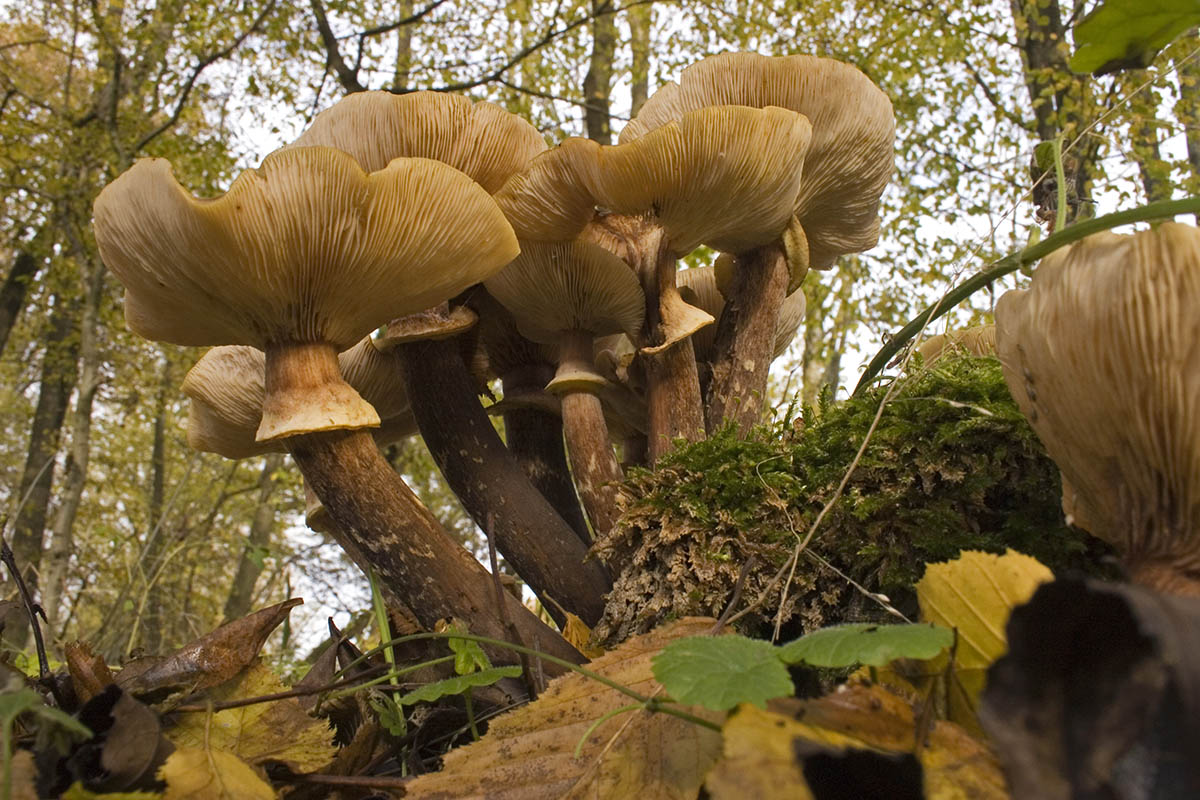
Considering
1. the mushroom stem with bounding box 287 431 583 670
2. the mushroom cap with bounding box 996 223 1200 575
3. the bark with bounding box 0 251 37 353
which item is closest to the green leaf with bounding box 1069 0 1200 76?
the mushroom cap with bounding box 996 223 1200 575

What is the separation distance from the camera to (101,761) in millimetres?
998

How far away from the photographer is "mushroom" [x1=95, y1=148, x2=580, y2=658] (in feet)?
5.54

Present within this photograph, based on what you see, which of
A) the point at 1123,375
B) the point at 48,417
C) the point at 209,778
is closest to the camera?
the point at 1123,375

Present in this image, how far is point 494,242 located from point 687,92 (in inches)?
39.1

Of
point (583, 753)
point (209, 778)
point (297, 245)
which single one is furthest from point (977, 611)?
point (297, 245)

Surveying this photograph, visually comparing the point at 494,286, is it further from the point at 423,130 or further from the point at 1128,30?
the point at 1128,30

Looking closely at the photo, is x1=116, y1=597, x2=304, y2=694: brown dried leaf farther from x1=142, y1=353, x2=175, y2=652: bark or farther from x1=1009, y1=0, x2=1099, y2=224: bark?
x1=142, y1=353, x2=175, y2=652: bark

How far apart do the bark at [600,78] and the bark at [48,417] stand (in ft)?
24.2

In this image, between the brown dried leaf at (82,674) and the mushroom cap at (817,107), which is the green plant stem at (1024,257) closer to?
the mushroom cap at (817,107)

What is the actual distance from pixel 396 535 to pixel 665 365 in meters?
0.98

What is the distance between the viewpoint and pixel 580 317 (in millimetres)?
2551

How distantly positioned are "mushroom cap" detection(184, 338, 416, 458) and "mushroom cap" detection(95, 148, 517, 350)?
1.14 feet

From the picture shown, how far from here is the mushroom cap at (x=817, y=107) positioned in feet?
7.49

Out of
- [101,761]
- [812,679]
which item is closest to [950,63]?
[812,679]
